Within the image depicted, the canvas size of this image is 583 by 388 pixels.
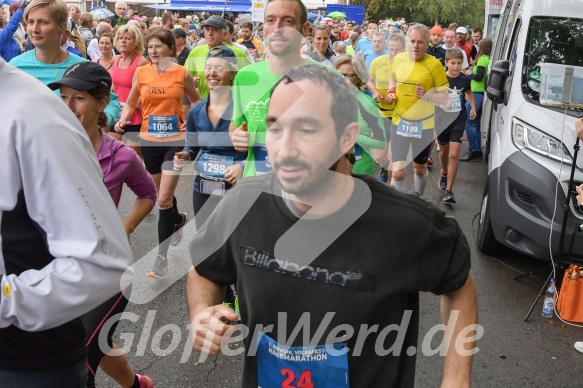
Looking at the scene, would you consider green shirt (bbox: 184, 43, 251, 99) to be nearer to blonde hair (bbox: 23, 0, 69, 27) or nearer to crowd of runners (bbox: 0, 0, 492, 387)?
blonde hair (bbox: 23, 0, 69, 27)

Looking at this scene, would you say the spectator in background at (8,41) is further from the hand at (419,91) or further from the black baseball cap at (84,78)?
the black baseball cap at (84,78)

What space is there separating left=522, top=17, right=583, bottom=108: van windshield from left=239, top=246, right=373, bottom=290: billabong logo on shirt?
4.32m

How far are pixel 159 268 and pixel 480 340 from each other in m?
2.52

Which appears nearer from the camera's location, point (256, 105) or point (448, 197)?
point (256, 105)

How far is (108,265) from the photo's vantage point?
173cm

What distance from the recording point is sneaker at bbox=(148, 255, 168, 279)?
5293 mm

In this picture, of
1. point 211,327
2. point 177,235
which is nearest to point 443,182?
point 177,235

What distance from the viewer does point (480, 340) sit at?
448 cm

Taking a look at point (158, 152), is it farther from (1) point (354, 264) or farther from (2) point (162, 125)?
(1) point (354, 264)

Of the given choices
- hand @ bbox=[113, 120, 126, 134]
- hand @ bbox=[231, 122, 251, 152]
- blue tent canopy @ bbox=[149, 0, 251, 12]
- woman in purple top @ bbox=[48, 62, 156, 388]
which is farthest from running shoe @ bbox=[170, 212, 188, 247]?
blue tent canopy @ bbox=[149, 0, 251, 12]

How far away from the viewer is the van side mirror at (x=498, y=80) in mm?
5852

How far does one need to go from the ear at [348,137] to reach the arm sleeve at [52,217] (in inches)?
Answer: 27.7

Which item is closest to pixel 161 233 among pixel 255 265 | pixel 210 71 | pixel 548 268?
pixel 210 71

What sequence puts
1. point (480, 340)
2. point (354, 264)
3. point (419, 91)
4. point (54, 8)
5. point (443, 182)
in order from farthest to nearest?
point (443, 182), point (419, 91), point (480, 340), point (54, 8), point (354, 264)
